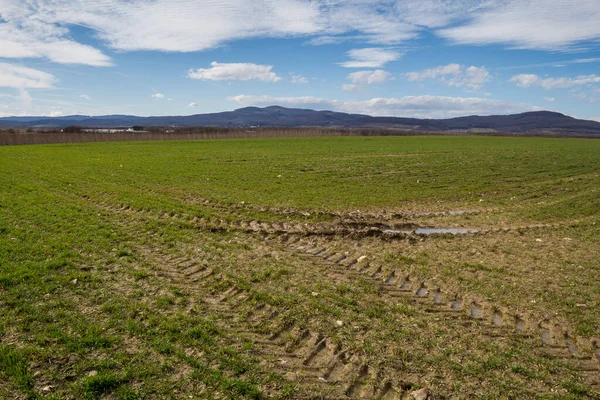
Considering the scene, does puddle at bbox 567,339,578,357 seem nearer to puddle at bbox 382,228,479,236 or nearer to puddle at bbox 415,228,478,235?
puddle at bbox 382,228,479,236

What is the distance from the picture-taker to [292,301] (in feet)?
26.0

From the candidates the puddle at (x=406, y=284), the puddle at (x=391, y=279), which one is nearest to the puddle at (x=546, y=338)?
the puddle at (x=406, y=284)

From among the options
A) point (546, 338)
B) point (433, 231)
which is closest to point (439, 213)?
point (433, 231)

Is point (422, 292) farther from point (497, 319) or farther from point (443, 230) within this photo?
point (443, 230)

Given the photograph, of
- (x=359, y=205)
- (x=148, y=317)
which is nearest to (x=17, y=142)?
(x=359, y=205)

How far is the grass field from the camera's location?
18.1 ft

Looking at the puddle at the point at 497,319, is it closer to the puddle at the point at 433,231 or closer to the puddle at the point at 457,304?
the puddle at the point at 457,304

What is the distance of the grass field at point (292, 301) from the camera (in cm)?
551

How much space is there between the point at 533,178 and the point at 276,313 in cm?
2573

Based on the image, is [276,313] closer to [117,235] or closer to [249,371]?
[249,371]

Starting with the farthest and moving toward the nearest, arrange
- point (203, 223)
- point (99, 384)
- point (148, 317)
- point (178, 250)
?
1. point (203, 223)
2. point (178, 250)
3. point (148, 317)
4. point (99, 384)

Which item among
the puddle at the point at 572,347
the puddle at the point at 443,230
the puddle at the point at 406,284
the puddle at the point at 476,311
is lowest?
the puddle at the point at 572,347

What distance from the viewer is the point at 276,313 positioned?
24.4 ft

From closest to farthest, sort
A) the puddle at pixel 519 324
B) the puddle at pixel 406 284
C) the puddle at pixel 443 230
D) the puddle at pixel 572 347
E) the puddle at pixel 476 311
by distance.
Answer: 1. the puddle at pixel 572 347
2. the puddle at pixel 519 324
3. the puddle at pixel 476 311
4. the puddle at pixel 406 284
5. the puddle at pixel 443 230
